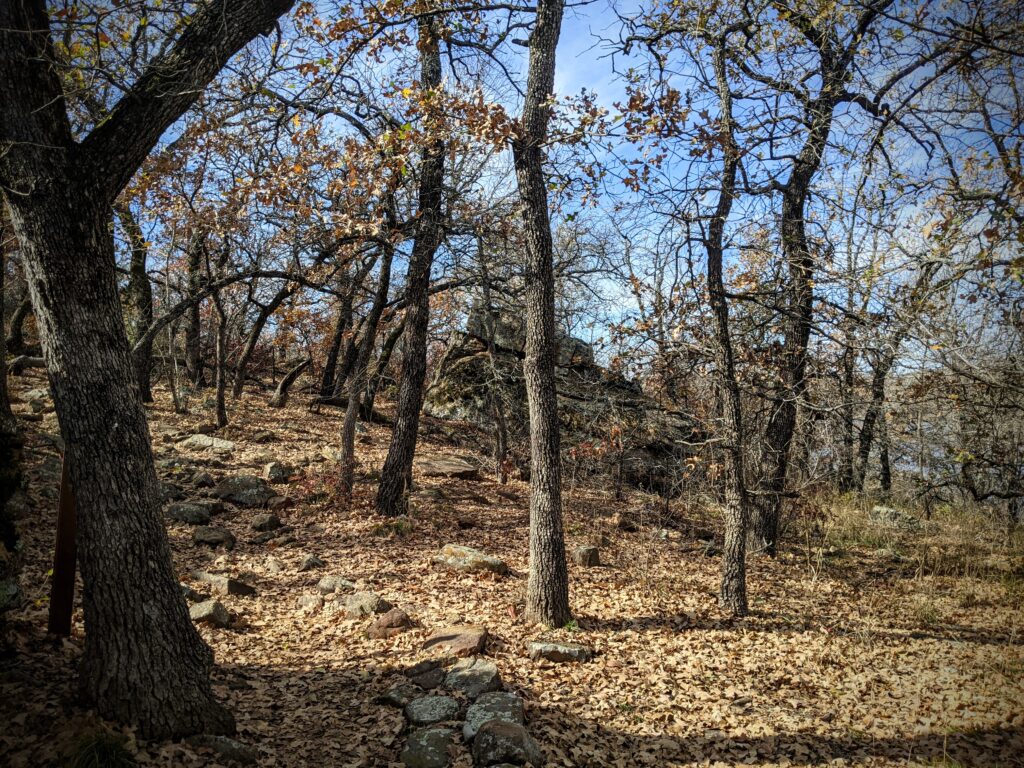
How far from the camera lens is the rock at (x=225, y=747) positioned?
14.1 feet

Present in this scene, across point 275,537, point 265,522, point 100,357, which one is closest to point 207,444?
point 265,522

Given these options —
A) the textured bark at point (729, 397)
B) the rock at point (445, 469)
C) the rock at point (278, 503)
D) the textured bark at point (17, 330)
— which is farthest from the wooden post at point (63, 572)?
the textured bark at point (17, 330)

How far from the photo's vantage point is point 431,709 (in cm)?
534

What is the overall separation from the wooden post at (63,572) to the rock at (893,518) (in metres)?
15.0

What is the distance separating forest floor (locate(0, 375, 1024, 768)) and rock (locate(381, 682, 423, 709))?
0.12 metres

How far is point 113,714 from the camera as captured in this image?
4.20 m

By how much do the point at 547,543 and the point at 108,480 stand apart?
15.7 feet

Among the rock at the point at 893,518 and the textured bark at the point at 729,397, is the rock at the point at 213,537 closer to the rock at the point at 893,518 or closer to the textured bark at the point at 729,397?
the textured bark at the point at 729,397

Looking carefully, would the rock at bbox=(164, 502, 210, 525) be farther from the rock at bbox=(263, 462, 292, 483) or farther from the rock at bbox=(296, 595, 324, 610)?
the rock at bbox=(296, 595, 324, 610)

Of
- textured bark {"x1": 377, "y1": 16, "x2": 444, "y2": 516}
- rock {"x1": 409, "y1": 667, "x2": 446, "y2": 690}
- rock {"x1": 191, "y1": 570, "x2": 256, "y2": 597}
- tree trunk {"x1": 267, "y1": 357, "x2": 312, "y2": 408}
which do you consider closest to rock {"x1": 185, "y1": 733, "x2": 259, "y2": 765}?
rock {"x1": 409, "y1": 667, "x2": 446, "y2": 690}

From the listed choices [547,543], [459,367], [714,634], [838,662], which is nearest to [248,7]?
[547,543]

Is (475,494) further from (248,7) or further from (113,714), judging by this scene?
(248,7)

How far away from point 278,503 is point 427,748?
746 cm

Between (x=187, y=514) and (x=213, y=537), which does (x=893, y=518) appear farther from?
(x=187, y=514)
